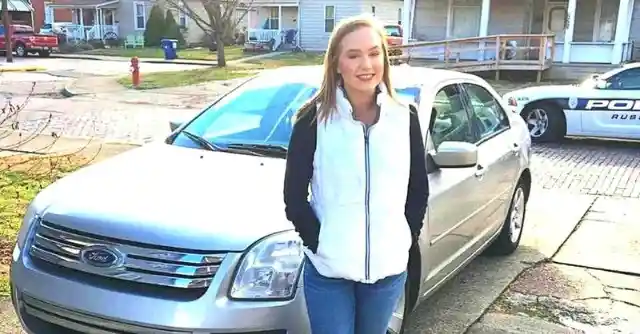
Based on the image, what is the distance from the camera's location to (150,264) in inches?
114

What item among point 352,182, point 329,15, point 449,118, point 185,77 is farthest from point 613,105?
point 329,15

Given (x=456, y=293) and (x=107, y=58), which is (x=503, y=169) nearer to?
(x=456, y=293)

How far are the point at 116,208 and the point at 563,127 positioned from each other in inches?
379

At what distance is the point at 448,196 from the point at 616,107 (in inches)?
313

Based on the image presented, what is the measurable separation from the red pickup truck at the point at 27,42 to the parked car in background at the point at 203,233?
118ft

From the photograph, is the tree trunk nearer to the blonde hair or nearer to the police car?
the police car

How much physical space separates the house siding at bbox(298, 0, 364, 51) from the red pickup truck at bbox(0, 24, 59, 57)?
557 inches

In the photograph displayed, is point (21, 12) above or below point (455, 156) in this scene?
above

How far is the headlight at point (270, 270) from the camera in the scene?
2.89 metres

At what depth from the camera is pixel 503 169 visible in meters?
5.06

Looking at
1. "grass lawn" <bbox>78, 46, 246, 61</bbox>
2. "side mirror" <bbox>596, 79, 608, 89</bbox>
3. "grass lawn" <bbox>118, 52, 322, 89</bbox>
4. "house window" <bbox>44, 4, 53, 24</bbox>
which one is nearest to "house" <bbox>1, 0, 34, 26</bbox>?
"house window" <bbox>44, 4, 53, 24</bbox>

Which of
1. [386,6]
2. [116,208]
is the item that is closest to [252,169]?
[116,208]

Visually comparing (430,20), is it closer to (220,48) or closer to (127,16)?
(220,48)

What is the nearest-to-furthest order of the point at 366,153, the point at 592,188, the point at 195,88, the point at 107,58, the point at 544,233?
1. the point at 366,153
2. the point at 544,233
3. the point at 592,188
4. the point at 195,88
5. the point at 107,58
